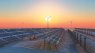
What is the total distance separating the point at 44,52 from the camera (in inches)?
1073

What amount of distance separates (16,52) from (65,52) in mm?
5482

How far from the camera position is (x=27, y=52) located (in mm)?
26031

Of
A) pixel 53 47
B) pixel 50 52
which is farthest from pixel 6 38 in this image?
pixel 50 52

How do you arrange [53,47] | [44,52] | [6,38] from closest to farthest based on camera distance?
[44,52]
[53,47]
[6,38]

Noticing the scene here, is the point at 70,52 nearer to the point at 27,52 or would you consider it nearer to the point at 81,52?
the point at 81,52

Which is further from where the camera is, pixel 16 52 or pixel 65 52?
pixel 65 52

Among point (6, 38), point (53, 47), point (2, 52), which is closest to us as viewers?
point (2, 52)

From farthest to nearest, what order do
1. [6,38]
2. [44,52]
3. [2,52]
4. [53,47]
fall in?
1. [6,38]
2. [53,47]
3. [44,52]
4. [2,52]

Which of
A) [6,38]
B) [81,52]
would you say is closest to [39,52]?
[81,52]

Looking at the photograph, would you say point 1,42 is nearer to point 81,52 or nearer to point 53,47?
point 53,47

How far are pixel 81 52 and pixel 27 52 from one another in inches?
222

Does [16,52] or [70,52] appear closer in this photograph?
[16,52]

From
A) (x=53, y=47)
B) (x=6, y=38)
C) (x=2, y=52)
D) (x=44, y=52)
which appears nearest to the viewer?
(x=2, y=52)

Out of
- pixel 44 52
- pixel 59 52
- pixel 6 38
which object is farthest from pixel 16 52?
pixel 6 38
